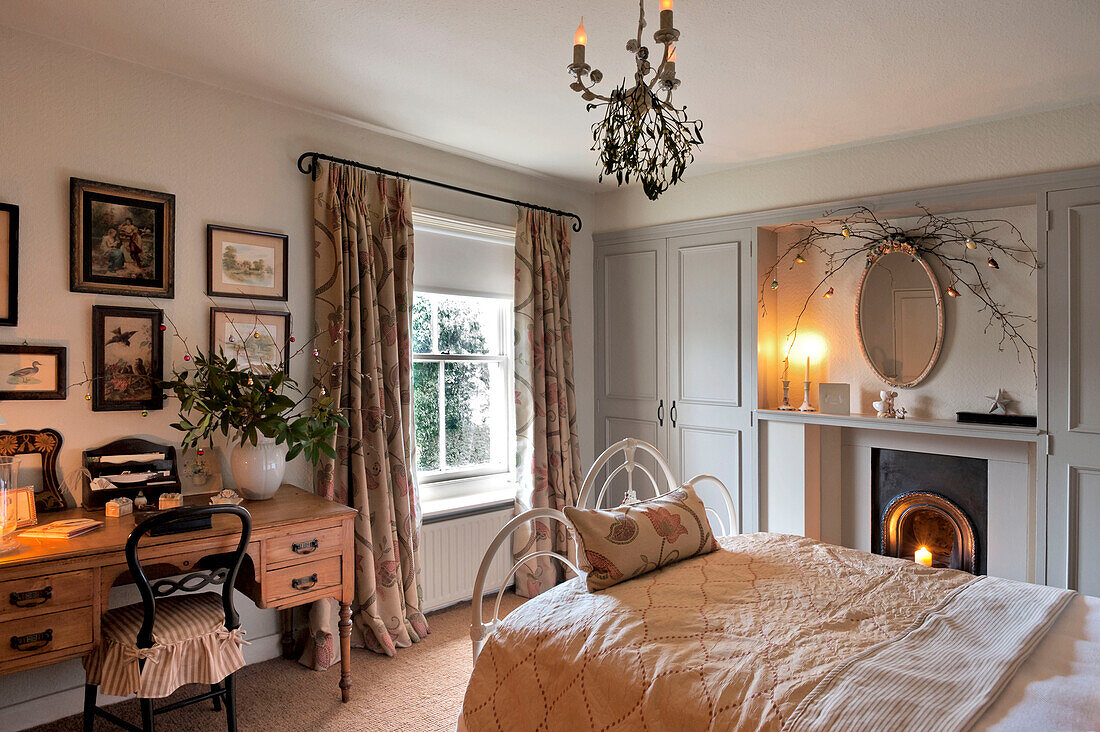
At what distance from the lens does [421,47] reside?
2605 millimetres

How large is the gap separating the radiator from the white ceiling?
88.9 inches

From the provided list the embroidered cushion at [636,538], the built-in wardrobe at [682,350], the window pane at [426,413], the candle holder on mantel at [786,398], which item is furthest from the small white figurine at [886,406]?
the window pane at [426,413]

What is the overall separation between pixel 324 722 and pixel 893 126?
3848 millimetres

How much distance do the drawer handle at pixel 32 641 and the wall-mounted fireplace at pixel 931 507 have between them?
3992mm

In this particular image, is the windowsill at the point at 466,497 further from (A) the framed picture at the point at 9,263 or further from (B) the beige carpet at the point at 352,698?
(A) the framed picture at the point at 9,263

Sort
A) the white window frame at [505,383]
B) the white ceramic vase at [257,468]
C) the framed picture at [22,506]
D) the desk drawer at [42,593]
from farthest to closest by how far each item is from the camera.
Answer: the white window frame at [505,383], the white ceramic vase at [257,468], the framed picture at [22,506], the desk drawer at [42,593]

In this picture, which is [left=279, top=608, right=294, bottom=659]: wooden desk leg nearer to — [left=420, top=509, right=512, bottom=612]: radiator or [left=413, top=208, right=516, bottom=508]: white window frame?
[left=420, top=509, right=512, bottom=612]: radiator

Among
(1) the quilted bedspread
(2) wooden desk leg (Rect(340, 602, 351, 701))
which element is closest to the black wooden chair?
(2) wooden desk leg (Rect(340, 602, 351, 701))

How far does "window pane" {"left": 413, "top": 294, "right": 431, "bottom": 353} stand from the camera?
3.97 m

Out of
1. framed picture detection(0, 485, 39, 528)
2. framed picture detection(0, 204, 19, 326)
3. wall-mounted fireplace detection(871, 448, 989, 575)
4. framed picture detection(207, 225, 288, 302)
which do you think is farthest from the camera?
wall-mounted fireplace detection(871, 448, 989, 575)

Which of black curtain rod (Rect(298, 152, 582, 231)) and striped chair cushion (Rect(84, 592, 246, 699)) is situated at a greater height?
black curtain rod (Rect(298, 152, 582, 231))

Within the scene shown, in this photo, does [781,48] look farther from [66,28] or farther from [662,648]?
[66,28]

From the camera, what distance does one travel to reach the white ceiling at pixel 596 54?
233cm

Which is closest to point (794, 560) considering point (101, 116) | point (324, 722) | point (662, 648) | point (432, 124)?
point (662, 648)
